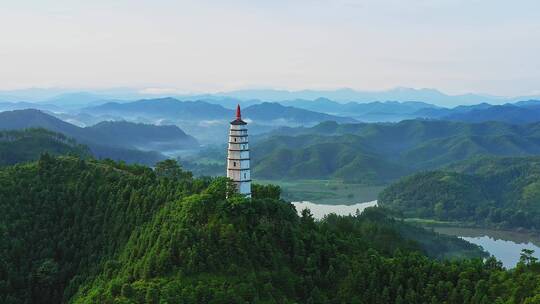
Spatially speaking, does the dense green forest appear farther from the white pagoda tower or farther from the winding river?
the white pagoda tower

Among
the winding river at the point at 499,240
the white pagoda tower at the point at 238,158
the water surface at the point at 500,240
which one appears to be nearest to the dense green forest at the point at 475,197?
the water surface at the point at 500,240

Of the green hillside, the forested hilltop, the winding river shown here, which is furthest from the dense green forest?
the forested hilltop

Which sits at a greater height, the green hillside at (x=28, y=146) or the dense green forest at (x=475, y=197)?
the green hillside at (x=28, y=146)

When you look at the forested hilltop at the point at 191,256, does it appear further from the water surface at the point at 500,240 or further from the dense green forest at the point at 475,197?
the dense green forest at the point at 475,197

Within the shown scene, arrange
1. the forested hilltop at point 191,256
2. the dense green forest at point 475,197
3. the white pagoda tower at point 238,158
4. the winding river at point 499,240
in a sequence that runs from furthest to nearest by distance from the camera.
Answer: the dense green forest at point 475,197
the winding river at point 499,240
the white pagoda tower at point 238,158
the forested hilltop at point 191,256

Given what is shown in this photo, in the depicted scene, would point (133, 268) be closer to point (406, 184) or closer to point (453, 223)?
point (453, 223)

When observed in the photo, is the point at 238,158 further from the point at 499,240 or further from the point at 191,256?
the point at 499,240

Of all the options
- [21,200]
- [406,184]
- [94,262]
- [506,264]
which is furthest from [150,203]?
[406,184]
